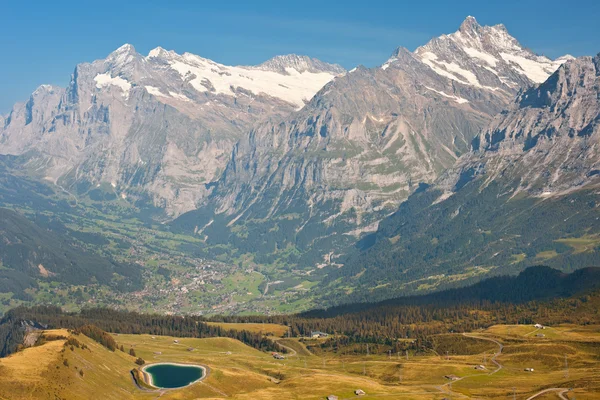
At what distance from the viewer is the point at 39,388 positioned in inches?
7323

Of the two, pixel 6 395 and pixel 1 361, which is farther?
pixel 1 361

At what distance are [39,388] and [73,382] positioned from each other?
47.8 feet

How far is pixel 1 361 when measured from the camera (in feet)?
646

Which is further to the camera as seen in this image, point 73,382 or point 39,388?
point 73,382

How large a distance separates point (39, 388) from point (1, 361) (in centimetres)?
1768

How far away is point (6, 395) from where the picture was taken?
178000mm

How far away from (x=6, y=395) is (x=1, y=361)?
69.3 ft

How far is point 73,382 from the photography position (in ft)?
656

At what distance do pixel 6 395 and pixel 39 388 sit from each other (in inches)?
368

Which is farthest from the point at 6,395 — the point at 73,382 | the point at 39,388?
the point at 73,382

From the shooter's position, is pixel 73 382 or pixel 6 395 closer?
pixel 6 395

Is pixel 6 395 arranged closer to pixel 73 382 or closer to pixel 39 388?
pixel 39 388
